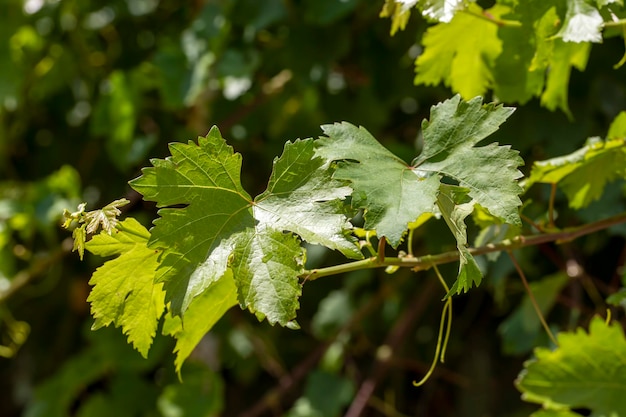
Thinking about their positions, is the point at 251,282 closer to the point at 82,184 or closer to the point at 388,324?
the point at 388,324

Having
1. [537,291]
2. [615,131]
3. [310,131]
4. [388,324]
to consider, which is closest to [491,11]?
[615,131]

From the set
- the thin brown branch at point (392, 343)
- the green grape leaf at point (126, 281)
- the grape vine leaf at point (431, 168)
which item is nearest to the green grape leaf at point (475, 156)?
the grape vine leaf at point (431, 168)

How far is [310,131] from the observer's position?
1.67m

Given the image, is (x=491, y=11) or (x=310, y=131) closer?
(x=491, y=11)

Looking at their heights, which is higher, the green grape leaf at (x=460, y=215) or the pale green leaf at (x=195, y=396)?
the green grape leaf at (x=460, y=215)

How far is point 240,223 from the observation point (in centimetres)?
68

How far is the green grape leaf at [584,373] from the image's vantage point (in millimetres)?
796

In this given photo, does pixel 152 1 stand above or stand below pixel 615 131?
below

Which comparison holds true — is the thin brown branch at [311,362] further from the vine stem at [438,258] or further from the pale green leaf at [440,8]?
the pale green leaf at [440,8]

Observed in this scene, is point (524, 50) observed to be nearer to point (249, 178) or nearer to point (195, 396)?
point (195, 396)

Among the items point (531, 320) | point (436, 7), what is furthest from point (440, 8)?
point (531, 320)

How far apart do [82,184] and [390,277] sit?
84cm

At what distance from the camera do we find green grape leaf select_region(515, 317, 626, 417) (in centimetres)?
80

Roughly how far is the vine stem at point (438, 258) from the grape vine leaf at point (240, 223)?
38 mm
